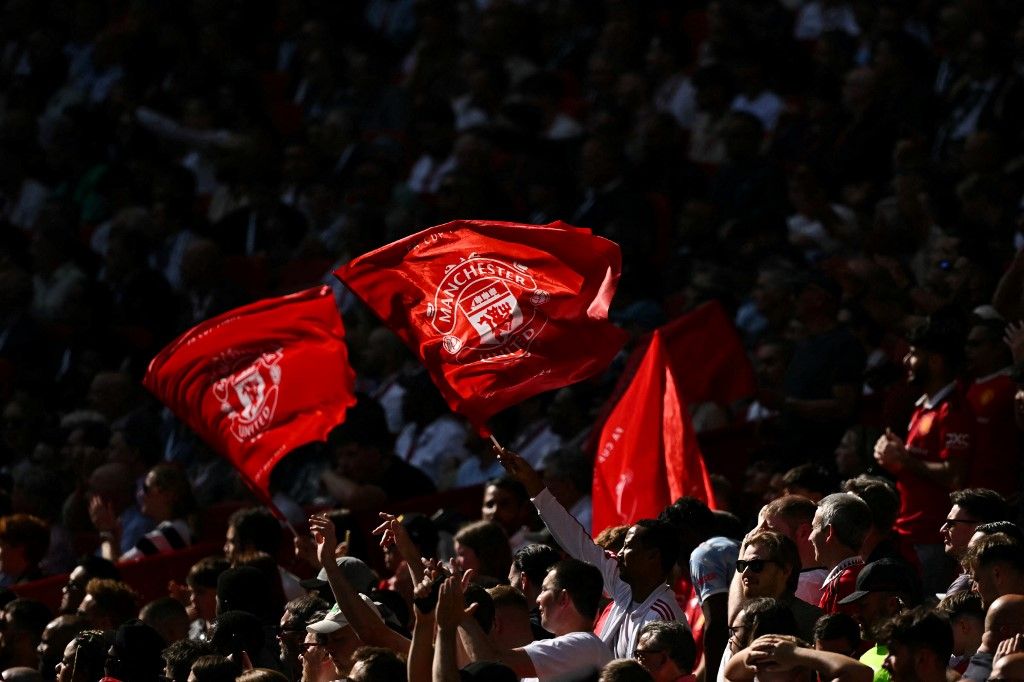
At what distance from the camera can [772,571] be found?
674cm

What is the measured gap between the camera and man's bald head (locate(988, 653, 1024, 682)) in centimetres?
548

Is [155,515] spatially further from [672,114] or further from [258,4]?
[258,4]

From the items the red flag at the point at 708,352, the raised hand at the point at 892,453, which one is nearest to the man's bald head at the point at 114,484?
the red flag at the point at 708,352

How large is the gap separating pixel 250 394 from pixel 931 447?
10.5ft

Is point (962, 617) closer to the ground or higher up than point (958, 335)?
higher up

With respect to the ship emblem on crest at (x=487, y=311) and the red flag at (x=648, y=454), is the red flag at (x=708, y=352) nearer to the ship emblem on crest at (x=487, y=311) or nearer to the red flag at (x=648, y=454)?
the red flag at (x=648, y=454)

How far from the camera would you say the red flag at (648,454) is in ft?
29.6

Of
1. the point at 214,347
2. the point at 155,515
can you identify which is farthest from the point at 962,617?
the point at 155,515

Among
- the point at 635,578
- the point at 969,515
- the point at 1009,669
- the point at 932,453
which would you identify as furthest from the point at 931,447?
the point at 1009,669

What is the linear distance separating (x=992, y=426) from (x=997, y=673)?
11.6 feet

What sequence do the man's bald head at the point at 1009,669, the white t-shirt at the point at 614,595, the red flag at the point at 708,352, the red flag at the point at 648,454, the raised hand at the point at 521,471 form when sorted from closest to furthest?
the man's bald head at the point at 1009,669
the white t-shirt at the point at 614,595
the raised hand at the point at 521,471
the red flag at the point at 648,454
the red flag at the point at 708,352

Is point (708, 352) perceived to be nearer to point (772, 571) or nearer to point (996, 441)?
point (996, 441)

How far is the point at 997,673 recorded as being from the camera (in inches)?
217

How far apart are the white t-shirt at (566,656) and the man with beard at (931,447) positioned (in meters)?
2.19
